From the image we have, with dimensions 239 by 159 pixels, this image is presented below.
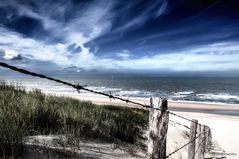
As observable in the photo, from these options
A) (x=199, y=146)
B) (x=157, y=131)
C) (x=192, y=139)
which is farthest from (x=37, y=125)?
(x=199, y=146)

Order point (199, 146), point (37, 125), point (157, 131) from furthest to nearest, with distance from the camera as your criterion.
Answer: point (199, 146)
point (37, 125)
point (157, 131)

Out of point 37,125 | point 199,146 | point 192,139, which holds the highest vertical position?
point 37,125

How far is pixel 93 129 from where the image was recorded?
583cm

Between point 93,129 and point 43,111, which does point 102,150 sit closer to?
point 93,129

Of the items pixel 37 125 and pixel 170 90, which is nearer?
pixel 37 125

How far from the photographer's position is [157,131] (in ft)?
10.6

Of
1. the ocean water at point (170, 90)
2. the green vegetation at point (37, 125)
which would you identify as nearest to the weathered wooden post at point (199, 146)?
the green vegetation at point (37, 125)

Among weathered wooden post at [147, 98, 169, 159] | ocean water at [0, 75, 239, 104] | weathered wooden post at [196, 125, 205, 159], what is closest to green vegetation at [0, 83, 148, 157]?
weathered wooden post at [147, 98, 169, 159]

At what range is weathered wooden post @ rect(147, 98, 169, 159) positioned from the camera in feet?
10.5

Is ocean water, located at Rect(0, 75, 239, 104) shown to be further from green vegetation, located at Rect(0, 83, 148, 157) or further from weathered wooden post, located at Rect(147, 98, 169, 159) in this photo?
weathered wooden post, located at Rect(147, 98, 169, 159)

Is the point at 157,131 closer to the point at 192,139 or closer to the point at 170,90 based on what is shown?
the point at 192,139

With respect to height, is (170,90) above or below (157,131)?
below

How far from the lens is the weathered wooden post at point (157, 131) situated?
320 cm

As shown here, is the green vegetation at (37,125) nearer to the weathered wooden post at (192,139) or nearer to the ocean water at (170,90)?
the weathered wooden post at (192,139)
